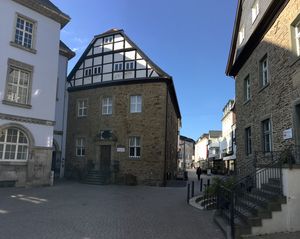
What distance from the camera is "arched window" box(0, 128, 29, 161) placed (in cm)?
1998

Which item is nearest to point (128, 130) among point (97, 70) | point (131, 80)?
point (131, 80)

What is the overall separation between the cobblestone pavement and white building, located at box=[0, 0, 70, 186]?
19.3 ft

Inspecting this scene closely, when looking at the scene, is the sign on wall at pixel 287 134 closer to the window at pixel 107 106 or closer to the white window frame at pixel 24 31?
the white window frame at pixel 24 31

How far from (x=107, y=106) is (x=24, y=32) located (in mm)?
9175

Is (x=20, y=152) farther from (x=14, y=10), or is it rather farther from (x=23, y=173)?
(x=14, y=10)

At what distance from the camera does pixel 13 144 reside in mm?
20516

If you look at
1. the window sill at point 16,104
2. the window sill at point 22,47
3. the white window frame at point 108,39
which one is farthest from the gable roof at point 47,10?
the window sill at point 16,104

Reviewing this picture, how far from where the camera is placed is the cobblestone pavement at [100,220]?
28.3 ft

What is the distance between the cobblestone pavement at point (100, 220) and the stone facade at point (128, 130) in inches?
418

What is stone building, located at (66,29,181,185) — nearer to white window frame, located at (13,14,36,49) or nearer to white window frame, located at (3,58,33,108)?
white window frame, located at (13,14,36,49)

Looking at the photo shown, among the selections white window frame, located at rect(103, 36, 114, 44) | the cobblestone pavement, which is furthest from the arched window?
white window frame, located at rect(103, 36, 114, 44)

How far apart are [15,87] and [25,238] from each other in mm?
14773

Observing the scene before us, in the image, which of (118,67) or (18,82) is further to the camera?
(118,67)

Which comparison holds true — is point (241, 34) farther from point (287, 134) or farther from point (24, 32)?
point (24, 32)
